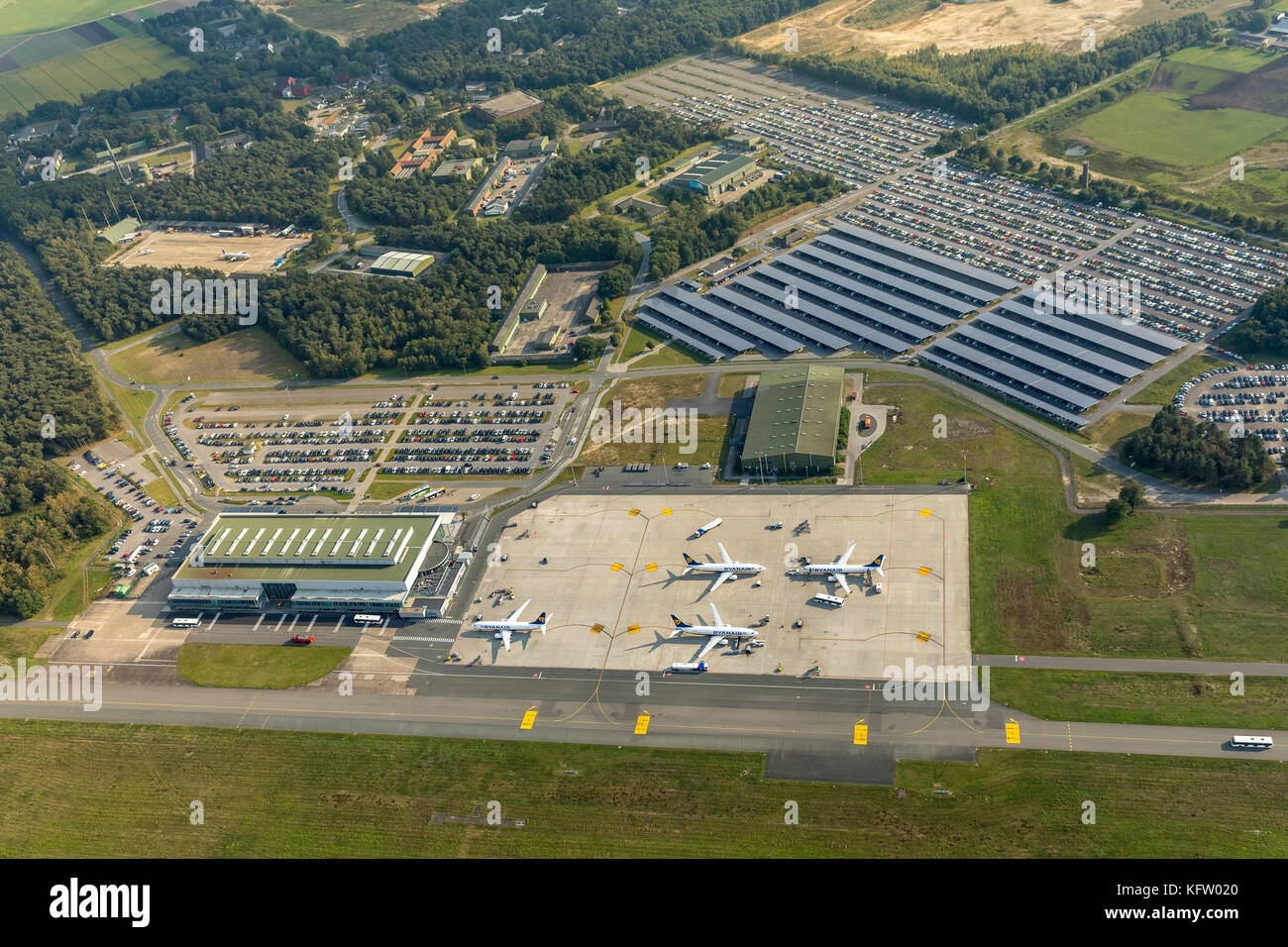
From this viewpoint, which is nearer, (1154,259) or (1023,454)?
(1023,454)

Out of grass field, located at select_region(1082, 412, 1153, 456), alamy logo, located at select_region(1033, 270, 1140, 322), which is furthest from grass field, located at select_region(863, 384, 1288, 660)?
alamy logo, located at select_region(1033, 270, 1140, 322)

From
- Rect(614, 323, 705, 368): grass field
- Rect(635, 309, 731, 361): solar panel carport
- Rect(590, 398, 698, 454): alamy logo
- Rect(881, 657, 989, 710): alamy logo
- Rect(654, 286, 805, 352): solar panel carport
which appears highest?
Rect(654, 286, 805, 352): solar panel carport

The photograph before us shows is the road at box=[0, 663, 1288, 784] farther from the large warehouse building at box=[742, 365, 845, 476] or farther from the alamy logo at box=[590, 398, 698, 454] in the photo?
the alamy logo at box=[590, 398, 698, 454]

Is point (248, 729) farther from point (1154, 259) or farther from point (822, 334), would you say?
point (1154, 259)

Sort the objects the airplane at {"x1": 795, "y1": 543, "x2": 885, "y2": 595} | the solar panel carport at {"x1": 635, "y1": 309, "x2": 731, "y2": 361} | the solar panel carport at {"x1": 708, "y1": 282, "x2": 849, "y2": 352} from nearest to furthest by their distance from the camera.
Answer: the airplane at {"x1": 795, "y1": 543, "x2": 885, "y2": 595} → the solar panel carport at {"x1": 708, "y1": 282, "x2": 849, "y2": 352} → the solar panel carport at {"x1": 635, "y1": 309, "x2": 731, "y2": 361}

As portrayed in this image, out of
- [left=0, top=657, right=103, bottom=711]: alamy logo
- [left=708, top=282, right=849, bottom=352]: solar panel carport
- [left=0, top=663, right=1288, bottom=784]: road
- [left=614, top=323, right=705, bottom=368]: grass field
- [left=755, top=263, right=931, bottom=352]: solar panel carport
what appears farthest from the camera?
[left=614, top=323, right=705, bottom=368]: grass field
